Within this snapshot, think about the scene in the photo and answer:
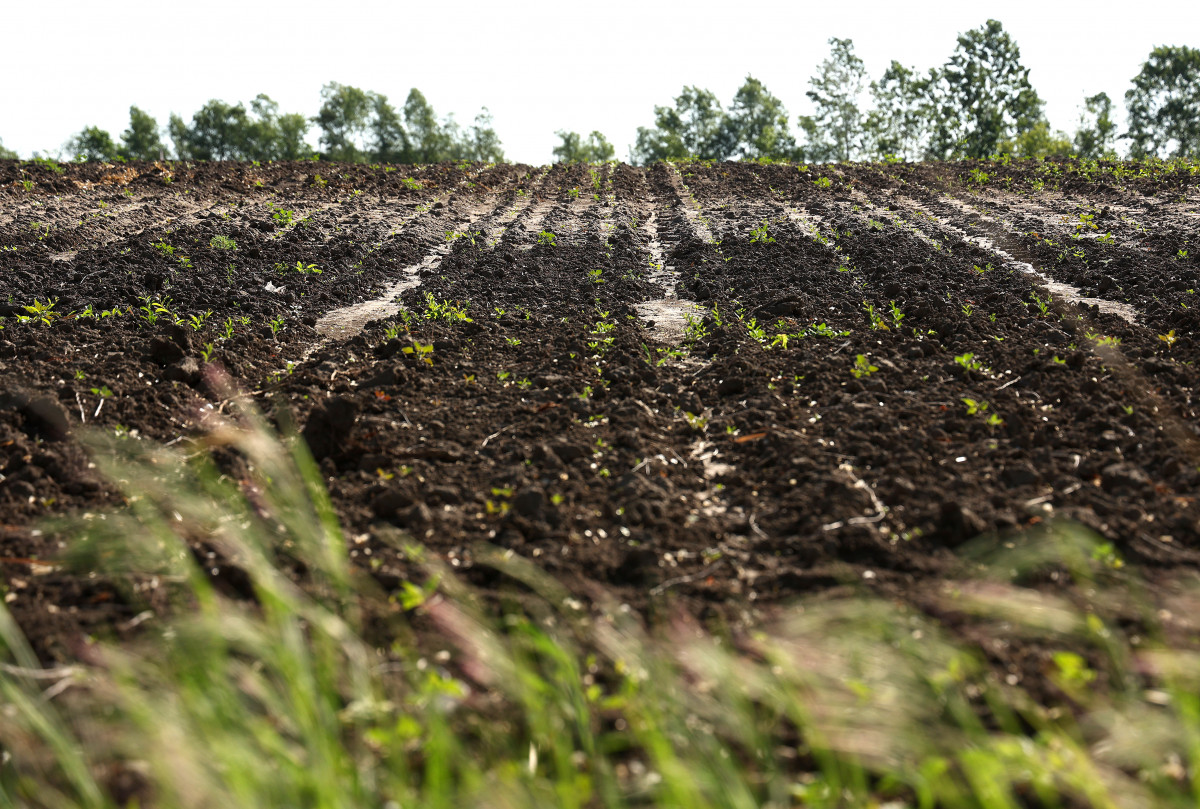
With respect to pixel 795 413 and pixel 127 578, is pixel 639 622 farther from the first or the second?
pixel 795 413

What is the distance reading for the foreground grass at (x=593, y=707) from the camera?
6.72 ft

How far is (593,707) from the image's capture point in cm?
250

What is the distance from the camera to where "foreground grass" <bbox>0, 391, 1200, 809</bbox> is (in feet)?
6.72

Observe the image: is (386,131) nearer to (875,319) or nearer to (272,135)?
(272,135)

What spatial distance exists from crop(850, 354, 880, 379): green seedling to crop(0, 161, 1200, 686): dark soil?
0.19ft

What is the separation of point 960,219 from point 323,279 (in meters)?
10.8

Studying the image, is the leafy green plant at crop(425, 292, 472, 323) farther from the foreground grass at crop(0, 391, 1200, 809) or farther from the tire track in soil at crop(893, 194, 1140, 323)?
the tire track in soil at crop(893, 194, 1140, 323)

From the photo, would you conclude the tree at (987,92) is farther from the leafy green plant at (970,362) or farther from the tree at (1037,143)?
the leafy green plant at (970,362)

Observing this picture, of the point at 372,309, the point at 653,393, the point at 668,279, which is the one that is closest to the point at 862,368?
the point at 653,393

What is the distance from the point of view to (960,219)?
1405 centimetres

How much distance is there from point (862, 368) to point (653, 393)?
1543 millimetres

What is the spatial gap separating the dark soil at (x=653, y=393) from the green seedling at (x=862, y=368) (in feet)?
0.19

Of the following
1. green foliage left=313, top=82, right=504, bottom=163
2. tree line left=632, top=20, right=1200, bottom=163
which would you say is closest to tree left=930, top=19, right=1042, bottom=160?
tree line left=632, top=20, right=1200, bottom=163

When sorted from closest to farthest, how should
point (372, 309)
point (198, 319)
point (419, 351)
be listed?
point (419, 351), point (198, 319), point (372, 309)
